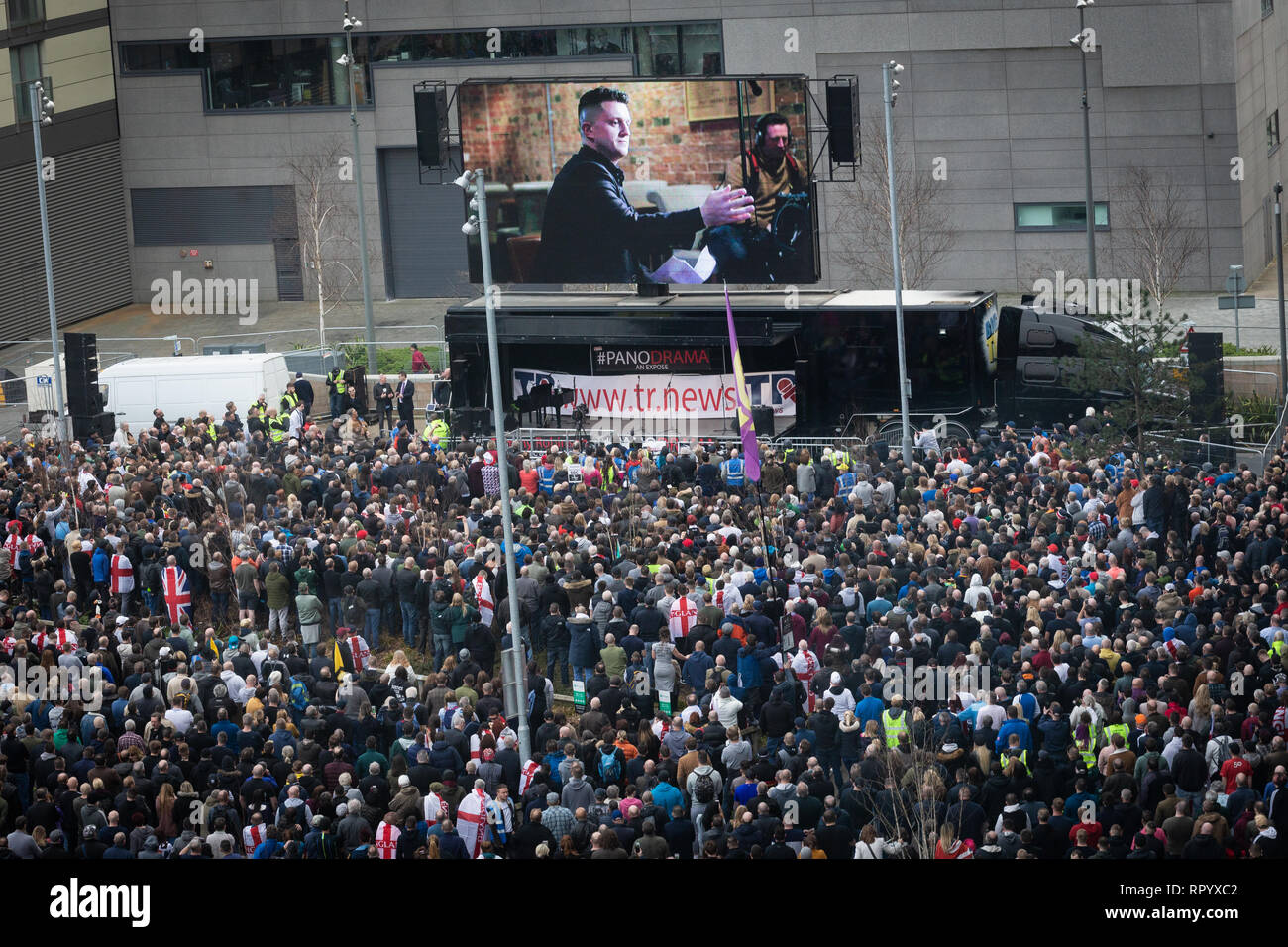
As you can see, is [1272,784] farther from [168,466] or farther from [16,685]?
[168,466]

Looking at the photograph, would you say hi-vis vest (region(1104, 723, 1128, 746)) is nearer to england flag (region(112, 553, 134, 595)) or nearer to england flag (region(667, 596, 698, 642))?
england flag (region(667, 596, 698, 642))

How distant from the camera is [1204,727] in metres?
14.5

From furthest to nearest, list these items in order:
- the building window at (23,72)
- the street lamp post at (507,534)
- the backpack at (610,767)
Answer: the building window at (23,72), the street lamp post at (507,534), the backpack at (610,767)

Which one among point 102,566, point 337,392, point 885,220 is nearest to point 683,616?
point 102,566

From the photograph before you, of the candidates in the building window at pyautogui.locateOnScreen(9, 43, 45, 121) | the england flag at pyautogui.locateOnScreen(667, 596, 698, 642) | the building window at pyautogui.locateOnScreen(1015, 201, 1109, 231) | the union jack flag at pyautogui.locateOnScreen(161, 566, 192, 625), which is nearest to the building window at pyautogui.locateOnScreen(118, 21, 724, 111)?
the building window at pyautogui.locateOnScreen(9, 43, 45, 121)

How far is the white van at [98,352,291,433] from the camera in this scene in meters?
34.0

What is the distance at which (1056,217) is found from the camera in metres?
44.7

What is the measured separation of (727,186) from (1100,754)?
62.7 ft

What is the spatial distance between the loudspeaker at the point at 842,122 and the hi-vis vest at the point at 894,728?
16621mm

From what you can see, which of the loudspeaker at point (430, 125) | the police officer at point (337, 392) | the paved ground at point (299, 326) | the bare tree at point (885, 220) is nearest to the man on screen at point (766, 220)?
the loudspeaker at point (430, 125)

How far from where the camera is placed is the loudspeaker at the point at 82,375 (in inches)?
1266

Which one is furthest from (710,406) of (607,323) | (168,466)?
(168,466)

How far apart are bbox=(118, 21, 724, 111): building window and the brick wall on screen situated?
15214 millimetres

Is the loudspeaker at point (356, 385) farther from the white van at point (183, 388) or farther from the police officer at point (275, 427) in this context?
the police officer at point (275, 427)
